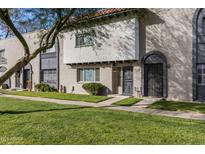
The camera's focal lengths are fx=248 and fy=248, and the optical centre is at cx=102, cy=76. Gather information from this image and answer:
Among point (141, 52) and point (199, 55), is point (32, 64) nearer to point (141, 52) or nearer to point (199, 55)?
point (141, 52)

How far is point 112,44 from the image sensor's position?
1848cm

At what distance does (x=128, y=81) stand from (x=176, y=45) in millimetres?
4384

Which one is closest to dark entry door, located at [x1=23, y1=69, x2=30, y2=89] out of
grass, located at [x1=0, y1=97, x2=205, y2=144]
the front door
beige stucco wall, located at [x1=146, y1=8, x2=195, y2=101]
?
the front door

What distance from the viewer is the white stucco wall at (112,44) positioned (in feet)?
56.7

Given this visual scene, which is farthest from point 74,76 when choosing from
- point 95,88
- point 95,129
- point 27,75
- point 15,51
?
point 95,129

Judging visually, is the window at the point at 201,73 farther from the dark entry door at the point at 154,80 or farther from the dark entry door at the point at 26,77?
the dark entry door at the point at 26,77

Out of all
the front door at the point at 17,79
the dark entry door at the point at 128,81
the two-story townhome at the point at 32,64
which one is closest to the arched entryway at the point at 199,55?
the dark entry door at the point at 128,81

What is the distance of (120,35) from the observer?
1795 centimetres

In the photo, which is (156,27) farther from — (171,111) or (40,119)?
(40,119)

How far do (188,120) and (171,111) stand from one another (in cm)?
228

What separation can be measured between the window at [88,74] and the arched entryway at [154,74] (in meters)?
4.21

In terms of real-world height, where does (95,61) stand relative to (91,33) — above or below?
below

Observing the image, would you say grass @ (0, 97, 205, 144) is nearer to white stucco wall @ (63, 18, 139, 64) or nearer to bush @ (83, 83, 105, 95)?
white stucco wall @ (63, 18, 139, 64)
